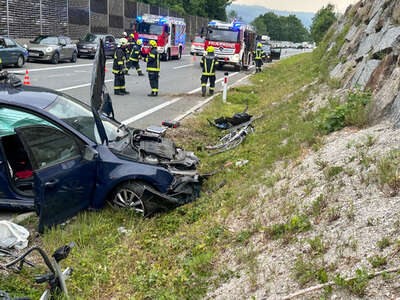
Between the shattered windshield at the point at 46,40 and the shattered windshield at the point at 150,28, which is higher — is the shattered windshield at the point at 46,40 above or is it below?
below

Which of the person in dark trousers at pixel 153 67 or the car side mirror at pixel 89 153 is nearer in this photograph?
the car side mirror at pixel 89 153

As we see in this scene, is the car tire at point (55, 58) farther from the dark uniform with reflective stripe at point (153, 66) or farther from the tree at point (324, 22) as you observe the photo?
the tree at point (324, 22)

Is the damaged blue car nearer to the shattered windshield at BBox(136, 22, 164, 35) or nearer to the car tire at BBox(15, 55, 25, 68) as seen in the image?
the car tire at BBox(15, 55, 25, 68)

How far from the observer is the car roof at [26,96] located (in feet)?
15.2

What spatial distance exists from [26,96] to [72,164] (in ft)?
3.39

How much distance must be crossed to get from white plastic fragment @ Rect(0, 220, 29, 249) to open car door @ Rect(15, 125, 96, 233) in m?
0.26

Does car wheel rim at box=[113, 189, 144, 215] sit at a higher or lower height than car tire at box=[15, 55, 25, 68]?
lower

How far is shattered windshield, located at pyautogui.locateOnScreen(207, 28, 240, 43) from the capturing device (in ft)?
84.3

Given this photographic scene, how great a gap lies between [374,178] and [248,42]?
25.7 meters

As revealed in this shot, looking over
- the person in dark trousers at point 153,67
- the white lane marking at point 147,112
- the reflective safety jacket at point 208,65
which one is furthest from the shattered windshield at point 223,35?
the white lane marking at point 147,112

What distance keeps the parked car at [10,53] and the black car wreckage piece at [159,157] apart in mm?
14757

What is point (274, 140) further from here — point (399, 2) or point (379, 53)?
point (399, 2)

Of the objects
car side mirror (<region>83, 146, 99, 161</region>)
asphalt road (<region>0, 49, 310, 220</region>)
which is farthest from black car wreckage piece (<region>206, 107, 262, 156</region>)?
car side mirror (<region>83, 146, 99, 161</region>)

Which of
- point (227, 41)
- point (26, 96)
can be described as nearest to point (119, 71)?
point (26, 96)
